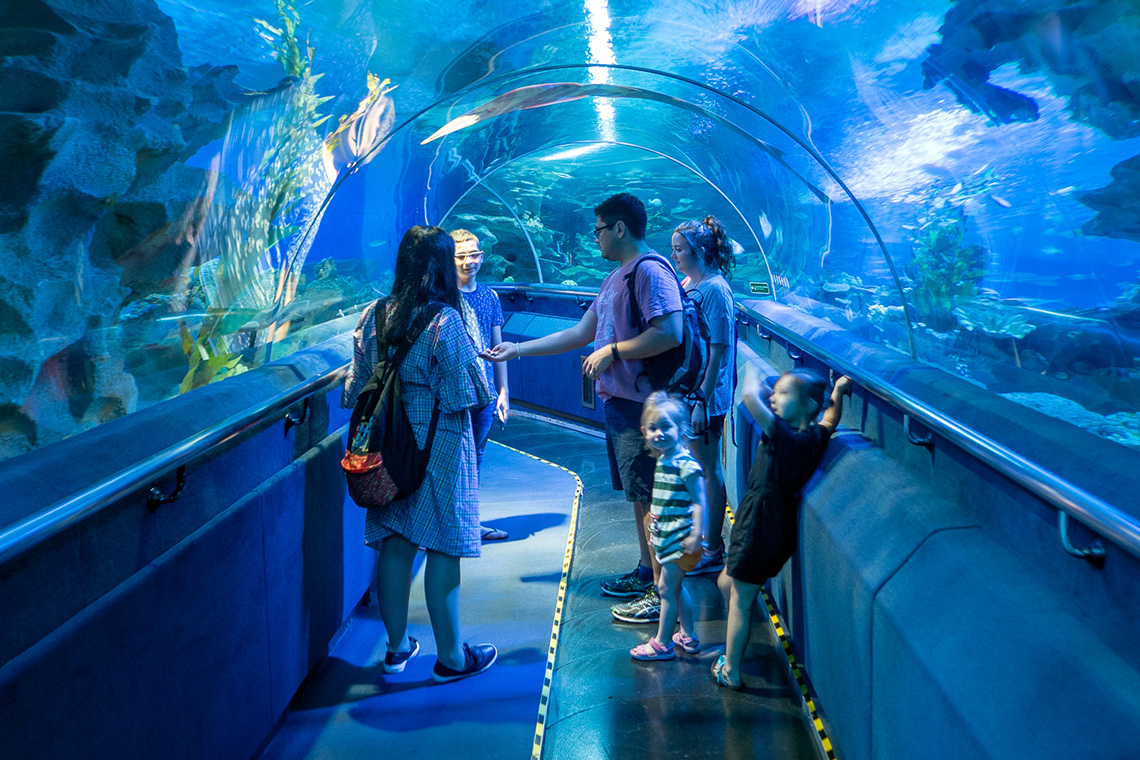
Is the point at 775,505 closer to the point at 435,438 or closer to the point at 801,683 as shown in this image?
the point at 801,683

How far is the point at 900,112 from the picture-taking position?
4266 millimetres

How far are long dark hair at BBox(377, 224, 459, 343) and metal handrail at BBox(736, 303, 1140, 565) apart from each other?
1.98m

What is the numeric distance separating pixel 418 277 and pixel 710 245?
203 centimetres

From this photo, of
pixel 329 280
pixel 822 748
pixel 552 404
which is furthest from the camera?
pixel 552 404

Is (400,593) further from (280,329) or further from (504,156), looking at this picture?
(504,156)

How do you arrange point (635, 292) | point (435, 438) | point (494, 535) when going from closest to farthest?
→ point (435, 438) < point (635, 292) < point (494, 535)

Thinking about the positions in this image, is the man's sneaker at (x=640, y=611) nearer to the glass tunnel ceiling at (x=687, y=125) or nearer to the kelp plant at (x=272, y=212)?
the glass tunnel ceiling at (x=687, y=125)

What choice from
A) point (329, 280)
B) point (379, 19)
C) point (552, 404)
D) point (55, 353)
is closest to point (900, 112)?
point (379, 19)

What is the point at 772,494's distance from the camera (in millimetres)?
3314

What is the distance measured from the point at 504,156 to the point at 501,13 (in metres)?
5.55

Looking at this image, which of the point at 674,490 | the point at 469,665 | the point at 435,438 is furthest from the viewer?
the point at 469,665

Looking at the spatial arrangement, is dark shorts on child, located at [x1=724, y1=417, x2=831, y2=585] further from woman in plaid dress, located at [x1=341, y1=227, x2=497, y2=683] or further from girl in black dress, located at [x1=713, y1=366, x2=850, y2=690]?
woman in plaid dress, located at [x1=341, y1=227, x2=497, y2=683]

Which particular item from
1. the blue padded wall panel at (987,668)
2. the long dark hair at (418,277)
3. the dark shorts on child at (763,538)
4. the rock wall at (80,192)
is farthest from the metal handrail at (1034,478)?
the rock wall at (80,192)

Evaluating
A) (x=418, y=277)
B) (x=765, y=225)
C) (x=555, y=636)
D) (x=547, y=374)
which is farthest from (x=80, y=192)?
(x=765, y=225)
